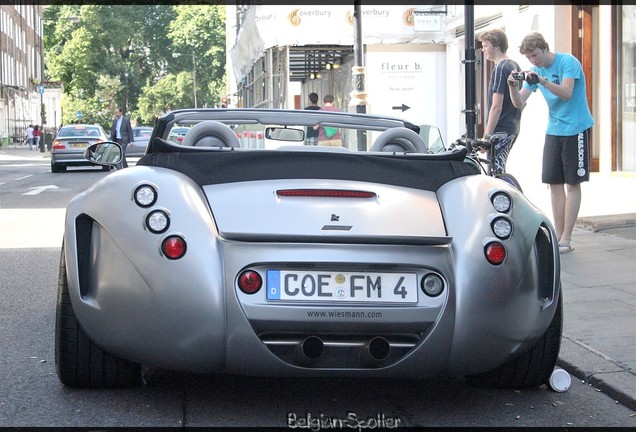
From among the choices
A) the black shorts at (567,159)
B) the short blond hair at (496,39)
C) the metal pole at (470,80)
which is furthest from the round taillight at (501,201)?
the metal pole at (470,80)

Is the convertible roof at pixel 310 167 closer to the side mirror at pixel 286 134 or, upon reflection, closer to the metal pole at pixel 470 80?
the side mirror at pixel 286 134

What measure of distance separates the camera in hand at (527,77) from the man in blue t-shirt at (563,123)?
1.93 feet

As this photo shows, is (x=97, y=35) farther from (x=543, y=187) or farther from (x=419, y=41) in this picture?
(x=543, y=187)

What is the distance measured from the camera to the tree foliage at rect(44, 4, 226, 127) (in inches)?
3728

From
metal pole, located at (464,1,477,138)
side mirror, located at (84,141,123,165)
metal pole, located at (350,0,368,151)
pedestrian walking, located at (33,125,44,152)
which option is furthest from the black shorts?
pedestrian walking, located at (33,125,44,152)

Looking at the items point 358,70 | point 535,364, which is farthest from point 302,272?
point 358,70

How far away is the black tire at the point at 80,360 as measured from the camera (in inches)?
172

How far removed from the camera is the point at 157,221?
4.04 metres

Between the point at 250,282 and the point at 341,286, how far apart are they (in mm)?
322

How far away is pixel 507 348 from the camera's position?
4.13 meters

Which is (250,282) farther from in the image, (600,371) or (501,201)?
(600,371)

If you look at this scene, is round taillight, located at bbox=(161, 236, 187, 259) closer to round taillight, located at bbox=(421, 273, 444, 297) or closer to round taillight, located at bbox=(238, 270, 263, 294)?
round taillight, located at bbox=(238, 270, 263, 294)

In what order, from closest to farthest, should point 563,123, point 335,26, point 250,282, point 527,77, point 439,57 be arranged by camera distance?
point 250,282, point 527,77, point 563,123, point 335,26, point 439,57

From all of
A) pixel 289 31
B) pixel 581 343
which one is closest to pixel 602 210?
pixel 581 343
